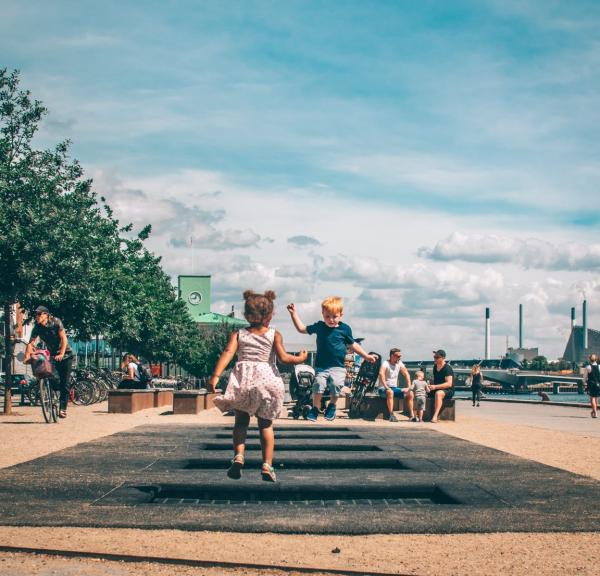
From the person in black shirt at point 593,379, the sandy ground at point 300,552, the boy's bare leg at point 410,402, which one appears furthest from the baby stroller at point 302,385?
the sandy ground at point 300,552

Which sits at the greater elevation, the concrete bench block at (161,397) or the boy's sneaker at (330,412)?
the boy's sneaker at (330,412)

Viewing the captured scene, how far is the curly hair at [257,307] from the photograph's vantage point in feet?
25.2

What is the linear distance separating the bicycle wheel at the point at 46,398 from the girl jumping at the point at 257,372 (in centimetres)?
883

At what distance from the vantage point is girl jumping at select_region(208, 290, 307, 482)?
766 centimetres

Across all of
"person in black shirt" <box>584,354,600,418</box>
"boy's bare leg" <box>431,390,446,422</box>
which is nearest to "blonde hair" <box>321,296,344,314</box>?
"boy's bare leg" <box>431,390,446,422</box>

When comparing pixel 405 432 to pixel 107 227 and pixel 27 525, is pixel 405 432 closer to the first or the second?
pixel 27 525

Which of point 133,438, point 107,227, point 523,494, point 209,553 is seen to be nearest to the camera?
point 209,553

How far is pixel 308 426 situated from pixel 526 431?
3.84 m

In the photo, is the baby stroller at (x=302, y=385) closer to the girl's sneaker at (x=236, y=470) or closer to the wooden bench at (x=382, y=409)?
the wooden bench at (x=382, y=409)

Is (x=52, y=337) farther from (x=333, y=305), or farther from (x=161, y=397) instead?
(x=161, y=397)

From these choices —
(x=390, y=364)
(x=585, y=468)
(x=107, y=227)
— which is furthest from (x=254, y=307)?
(x=107, y=227)

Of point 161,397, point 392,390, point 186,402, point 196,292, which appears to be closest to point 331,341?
point 392,390

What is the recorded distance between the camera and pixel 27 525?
5.76m

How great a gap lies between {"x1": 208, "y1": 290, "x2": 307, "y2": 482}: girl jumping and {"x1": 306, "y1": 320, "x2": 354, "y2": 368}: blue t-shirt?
3.99 m
